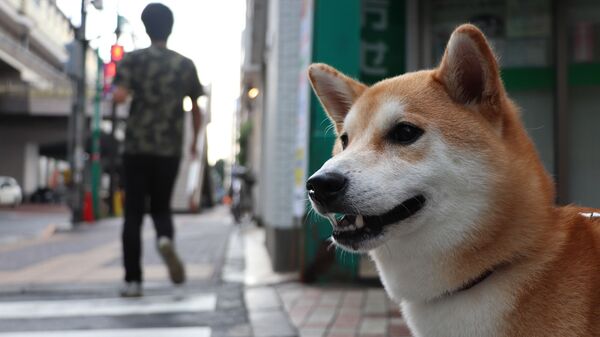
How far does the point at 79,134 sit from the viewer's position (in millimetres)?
13227

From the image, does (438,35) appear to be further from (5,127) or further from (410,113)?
(5,127)

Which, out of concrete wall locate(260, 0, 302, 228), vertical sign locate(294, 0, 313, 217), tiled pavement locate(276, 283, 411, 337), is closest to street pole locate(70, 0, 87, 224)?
concrete wall locate(260, 0, 302, 228)

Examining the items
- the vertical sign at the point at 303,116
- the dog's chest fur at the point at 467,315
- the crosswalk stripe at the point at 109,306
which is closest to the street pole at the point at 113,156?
the vertical sign at the point at 303,116

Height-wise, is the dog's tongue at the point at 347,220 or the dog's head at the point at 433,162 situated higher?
the dog's head at the point at 433,162

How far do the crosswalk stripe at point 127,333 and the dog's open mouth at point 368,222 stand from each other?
1833 mm

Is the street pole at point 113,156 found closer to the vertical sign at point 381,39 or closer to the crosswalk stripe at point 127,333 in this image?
the vertical sign at point 381,39

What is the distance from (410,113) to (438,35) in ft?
12.7

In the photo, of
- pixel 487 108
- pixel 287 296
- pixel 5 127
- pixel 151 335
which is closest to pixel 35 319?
pixel 151 335

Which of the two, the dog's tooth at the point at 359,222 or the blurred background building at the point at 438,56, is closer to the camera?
the dog's tooth at the point at 359,222

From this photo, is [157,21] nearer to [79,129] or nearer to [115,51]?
[79,129]

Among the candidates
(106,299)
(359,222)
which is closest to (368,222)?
(359,222)

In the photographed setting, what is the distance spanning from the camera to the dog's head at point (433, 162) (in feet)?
5.34

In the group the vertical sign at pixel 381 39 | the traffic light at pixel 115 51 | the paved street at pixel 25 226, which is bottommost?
the paved street at pixel 25 226

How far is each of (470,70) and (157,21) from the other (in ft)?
11.4
